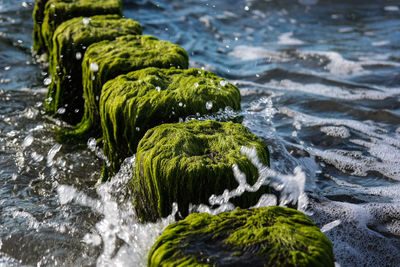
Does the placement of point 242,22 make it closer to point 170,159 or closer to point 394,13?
point 394,13

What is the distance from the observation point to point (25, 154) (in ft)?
12.8

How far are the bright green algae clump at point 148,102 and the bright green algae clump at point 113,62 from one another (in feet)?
0.86

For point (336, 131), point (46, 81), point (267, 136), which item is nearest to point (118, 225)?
point (267, 136)

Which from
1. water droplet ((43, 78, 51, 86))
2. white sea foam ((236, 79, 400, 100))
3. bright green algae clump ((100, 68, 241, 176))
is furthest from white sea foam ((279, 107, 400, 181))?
water droplet ((43, 78, 51, 86))

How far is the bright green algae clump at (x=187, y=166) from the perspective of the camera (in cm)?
232

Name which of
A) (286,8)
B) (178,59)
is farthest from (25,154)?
(286,8)

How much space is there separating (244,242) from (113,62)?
232cm

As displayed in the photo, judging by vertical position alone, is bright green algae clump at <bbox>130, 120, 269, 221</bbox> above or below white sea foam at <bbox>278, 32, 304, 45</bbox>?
above

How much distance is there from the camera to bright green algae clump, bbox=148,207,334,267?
1.74 m

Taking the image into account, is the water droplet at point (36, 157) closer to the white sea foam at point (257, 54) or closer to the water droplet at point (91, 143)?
the water droplet at point (91, 143)

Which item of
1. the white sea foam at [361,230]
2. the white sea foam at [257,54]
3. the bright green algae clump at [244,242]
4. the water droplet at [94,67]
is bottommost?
the white sea foam at [257,54]

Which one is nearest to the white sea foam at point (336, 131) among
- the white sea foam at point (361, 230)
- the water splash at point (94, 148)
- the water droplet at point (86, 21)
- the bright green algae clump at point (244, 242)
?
the white sea foam at point (361, 230)

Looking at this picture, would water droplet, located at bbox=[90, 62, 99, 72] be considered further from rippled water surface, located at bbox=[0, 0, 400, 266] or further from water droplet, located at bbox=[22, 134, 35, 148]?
water droplet, located at bbox=[22, 134, 35, 148]

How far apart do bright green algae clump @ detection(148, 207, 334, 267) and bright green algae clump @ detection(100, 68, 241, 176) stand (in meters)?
1.15
